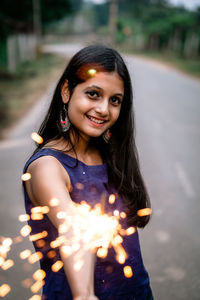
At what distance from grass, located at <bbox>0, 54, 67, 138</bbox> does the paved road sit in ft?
1.38

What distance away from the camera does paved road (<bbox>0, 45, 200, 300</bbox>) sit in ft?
8.87

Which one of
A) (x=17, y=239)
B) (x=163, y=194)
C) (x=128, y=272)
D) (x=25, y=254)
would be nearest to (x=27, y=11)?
(x=163, y=194)

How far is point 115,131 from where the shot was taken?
5.80 ft

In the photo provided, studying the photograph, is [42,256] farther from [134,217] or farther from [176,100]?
[176,100]

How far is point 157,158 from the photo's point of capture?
221 inches

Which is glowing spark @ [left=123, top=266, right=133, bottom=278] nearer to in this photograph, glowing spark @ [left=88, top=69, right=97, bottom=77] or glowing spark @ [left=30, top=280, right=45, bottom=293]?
glowing spark @ [left=30, top=280, right=45, bottom=293]

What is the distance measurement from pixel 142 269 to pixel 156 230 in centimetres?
209

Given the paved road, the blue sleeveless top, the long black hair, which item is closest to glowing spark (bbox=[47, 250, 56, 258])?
the blue sleeveless top

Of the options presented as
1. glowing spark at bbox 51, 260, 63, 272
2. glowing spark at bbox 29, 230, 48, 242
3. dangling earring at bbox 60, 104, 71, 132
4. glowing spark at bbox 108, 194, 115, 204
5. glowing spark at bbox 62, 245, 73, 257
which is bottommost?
glowing spark at bbox 51, 260, 63, 272

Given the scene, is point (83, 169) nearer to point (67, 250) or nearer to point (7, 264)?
point (67, 250)

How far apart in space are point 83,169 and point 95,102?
31cm

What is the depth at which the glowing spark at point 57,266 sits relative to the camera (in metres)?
1.27

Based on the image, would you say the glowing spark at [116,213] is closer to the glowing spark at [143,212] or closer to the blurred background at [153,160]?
the glowing spark at [143,212]

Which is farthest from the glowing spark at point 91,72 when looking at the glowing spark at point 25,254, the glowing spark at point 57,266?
the glowing spark at point 25,254
